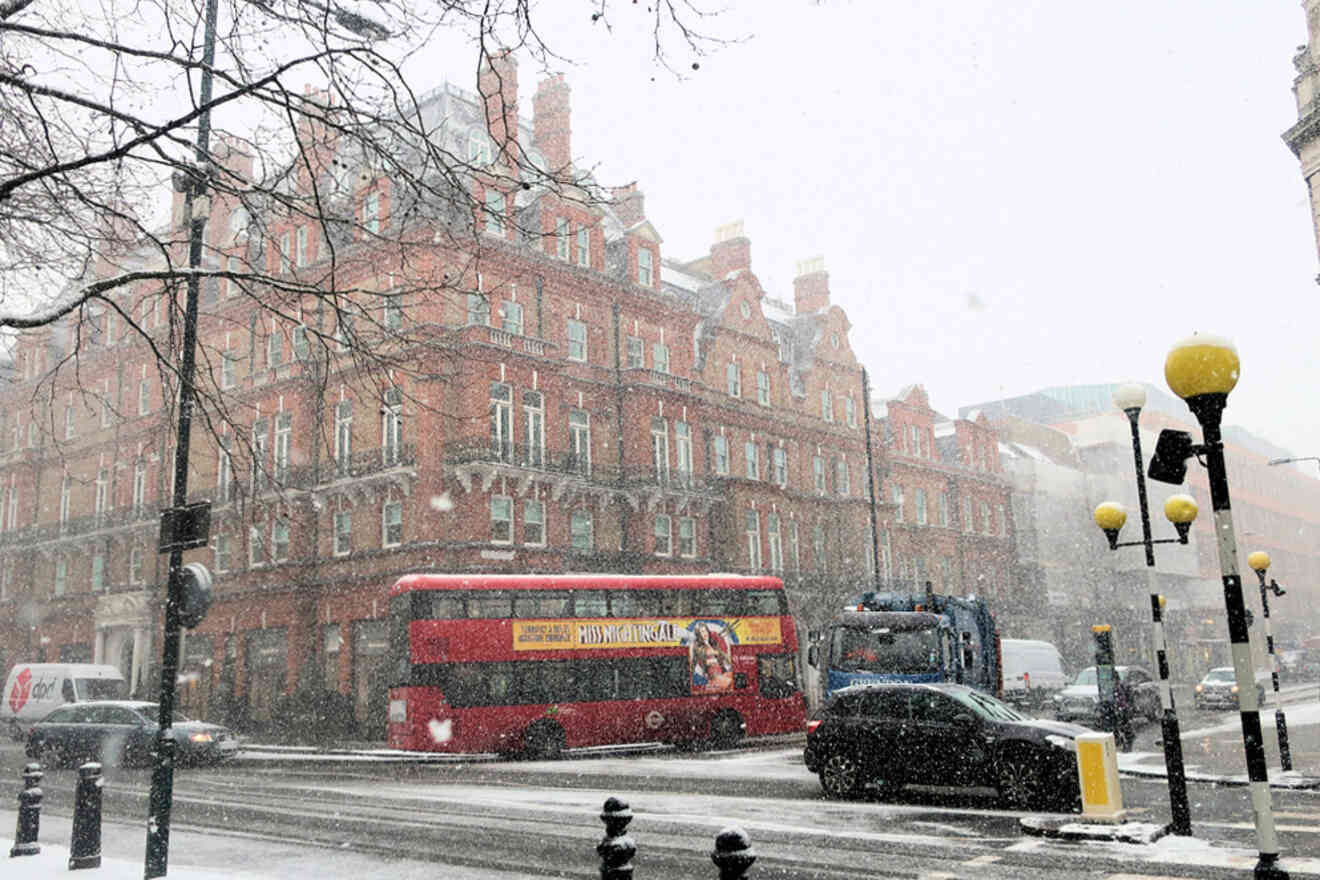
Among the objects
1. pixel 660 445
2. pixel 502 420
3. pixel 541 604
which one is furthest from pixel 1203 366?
pixel 660 445

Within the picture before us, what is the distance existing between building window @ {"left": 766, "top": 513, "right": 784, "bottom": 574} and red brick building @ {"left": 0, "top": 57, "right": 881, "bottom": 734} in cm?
19

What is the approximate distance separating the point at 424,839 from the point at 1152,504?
75125 millimetres

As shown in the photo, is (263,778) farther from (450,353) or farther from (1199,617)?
(1199,617)

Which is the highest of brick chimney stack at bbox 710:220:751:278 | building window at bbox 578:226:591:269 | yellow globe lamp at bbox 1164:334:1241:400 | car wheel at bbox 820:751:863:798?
brick chimney stack at bbox 710:220:751:278

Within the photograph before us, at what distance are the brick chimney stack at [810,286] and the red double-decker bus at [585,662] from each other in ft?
98.9

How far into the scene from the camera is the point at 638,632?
25016mm

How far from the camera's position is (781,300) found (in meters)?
57.2

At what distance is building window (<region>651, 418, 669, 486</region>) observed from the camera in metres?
40.0

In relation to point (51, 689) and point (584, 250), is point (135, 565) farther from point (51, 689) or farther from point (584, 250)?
point (584, 250)

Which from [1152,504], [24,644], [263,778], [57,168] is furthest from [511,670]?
[1152,504]

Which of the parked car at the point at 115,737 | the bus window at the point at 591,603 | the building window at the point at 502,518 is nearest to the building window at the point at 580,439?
the building window at the point at 502,518

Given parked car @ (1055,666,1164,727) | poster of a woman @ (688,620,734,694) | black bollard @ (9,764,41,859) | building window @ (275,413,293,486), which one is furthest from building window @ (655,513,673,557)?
black bollard @ (9,764,41,859)

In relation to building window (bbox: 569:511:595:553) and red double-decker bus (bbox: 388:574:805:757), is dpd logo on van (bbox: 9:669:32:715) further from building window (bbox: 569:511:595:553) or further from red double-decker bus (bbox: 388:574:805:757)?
building window (bbox: 569:511:595:553)

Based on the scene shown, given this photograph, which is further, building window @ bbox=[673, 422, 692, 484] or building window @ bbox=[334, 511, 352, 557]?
building window @ bbox=[673, 422, 692, 484]
